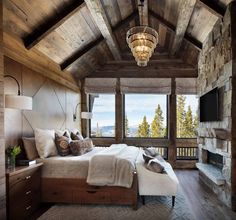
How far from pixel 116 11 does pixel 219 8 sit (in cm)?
202

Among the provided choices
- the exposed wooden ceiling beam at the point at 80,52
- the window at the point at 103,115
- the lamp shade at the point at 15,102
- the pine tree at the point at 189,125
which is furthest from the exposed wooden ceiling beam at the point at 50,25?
the pine tree at the point at 189,125

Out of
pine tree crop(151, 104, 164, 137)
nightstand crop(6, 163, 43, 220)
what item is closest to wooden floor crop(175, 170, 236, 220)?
pine tree crop(151, 104, 164, 137)

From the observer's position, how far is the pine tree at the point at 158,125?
6895mm

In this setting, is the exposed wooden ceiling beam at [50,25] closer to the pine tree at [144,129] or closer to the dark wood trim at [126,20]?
the dark wood trim at [126,20]

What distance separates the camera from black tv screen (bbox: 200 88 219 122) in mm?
4109

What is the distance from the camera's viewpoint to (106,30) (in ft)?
15.2

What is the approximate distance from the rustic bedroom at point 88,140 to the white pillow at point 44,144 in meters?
0.02

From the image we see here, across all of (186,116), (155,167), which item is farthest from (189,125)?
(155,167)

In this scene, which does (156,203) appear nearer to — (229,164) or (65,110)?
(229,164)

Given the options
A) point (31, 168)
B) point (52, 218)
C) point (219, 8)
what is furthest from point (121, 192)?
point (219, 8)

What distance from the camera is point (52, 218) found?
10.3 feet

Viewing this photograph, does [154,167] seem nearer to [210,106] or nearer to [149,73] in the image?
[210,106]

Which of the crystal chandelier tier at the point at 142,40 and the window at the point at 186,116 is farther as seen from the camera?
the window at the point at 186,116

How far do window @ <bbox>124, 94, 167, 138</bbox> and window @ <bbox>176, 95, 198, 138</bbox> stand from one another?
1.39ft
